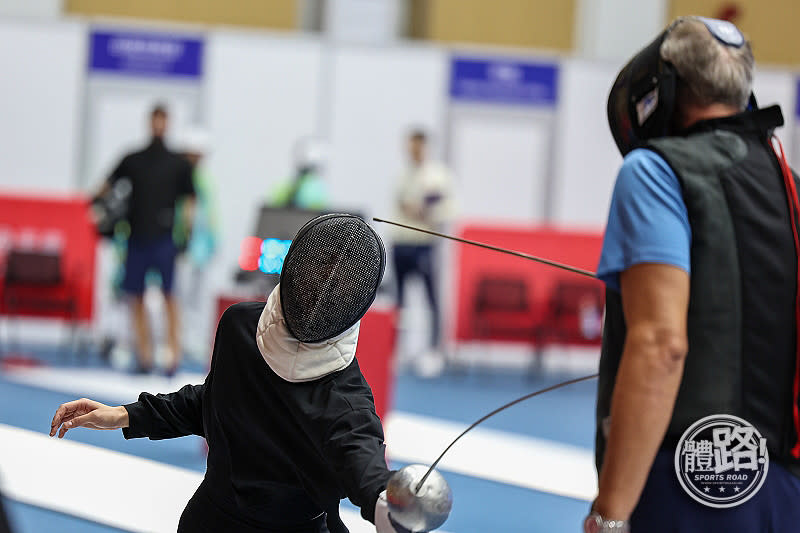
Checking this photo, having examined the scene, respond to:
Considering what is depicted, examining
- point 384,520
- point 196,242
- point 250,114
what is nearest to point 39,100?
point 250,114

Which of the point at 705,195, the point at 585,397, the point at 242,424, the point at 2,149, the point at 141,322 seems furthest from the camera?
the point at 2,149

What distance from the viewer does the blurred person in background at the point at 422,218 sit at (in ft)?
27.3

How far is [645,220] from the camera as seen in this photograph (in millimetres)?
1532

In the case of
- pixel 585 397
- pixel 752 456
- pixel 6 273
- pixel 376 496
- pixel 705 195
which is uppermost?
pixel 705 195

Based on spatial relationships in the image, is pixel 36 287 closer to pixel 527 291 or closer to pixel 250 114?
pixel 250 114

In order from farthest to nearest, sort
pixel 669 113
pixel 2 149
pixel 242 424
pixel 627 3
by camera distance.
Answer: pixel 627 3
pixel 2 149
pixel 242 424
pixel 669 113

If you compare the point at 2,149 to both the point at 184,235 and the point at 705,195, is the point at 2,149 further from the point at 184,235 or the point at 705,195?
the point at 705,195

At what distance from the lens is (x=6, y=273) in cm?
816

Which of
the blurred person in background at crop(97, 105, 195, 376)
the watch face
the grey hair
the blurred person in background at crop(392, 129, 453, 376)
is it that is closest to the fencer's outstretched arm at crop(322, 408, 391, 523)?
the watch face

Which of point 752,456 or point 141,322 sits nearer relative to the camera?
point 752,456

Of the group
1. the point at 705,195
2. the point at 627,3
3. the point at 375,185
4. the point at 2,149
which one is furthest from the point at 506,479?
the point at 627,3

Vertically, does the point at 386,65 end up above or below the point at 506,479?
above

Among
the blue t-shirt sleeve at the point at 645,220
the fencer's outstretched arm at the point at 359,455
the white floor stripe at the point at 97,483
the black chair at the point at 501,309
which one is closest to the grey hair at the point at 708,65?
the blue t-shirt sleeve at the point at 645,220

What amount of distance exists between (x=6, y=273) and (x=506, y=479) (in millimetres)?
4758
